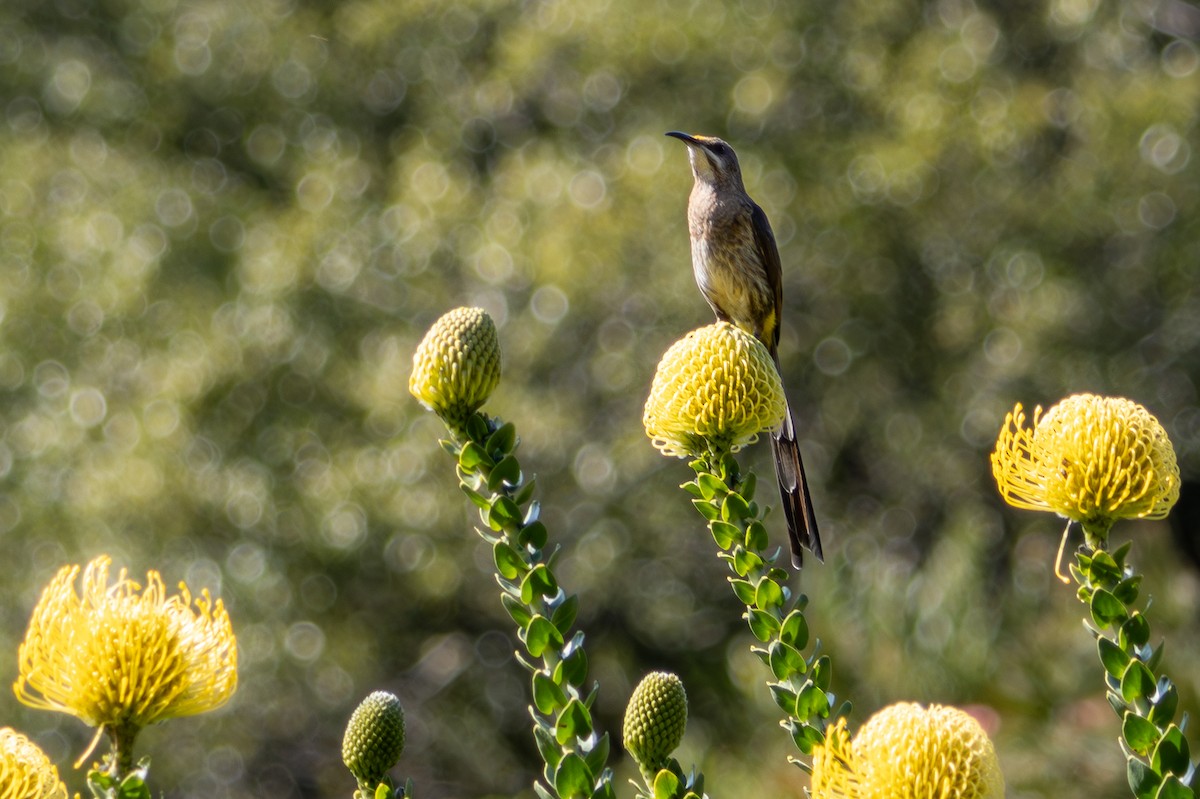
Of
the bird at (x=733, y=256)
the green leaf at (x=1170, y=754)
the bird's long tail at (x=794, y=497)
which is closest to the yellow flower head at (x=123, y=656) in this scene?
the green leaf at (x=1170, y=754)

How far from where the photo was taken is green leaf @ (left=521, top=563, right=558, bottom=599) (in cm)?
266

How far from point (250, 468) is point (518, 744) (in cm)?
328

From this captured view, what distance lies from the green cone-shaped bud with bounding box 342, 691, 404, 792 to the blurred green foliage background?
787cm

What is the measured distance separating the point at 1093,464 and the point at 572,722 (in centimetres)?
103

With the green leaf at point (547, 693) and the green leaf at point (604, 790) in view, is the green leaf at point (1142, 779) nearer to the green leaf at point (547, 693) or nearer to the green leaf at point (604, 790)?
the green leaf at point (604, 790)

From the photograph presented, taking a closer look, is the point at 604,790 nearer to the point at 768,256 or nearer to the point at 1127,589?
the point at 1127,589

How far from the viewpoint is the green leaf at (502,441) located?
2.79 meters

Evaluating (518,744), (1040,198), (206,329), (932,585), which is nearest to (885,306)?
(1040,198)

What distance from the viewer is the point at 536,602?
8.85 feet

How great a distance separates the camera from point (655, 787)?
264cm

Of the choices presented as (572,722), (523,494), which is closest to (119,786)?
(572,722)

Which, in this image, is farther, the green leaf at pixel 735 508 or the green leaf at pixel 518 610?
the green leaf at pixel 735 508

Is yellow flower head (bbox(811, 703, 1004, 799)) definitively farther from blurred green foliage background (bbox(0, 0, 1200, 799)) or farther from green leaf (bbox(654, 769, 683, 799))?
blurred green foliage background (bbox(0, 0, 1200, 799))

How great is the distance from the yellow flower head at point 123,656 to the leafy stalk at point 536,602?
509mm
